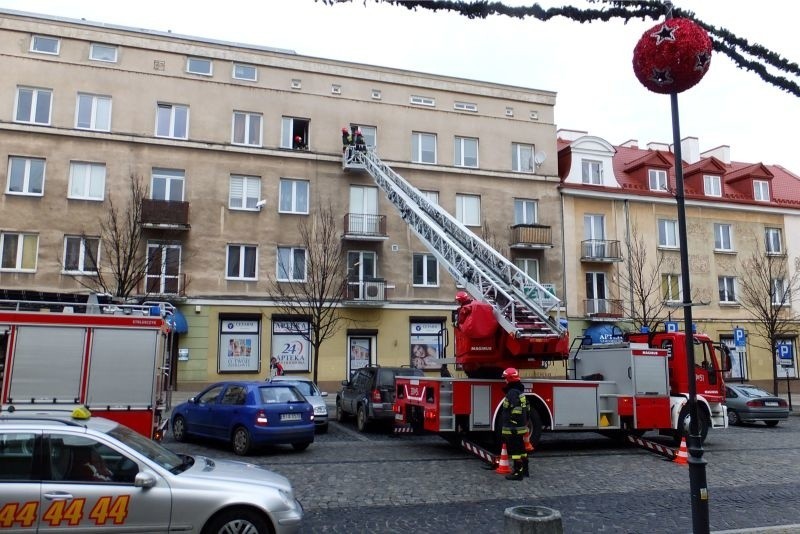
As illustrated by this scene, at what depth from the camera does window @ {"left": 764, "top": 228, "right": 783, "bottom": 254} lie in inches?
1430

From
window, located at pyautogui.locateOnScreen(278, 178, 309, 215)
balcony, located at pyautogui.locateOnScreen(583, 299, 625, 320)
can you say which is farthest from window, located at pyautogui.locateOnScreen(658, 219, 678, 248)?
window, located at pyautogui.locateOnScreen(278, 178, 309, 215)

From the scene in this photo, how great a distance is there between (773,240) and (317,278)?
2674 cm

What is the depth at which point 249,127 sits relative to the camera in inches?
1137

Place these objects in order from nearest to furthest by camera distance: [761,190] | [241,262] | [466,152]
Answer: [241,262], [466,152], [761,190]

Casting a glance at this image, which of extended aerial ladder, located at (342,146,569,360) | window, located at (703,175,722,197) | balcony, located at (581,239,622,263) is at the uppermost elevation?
window, located at (703,175,722,197)

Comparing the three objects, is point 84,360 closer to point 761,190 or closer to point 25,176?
point 25,176

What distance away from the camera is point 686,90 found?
609cm

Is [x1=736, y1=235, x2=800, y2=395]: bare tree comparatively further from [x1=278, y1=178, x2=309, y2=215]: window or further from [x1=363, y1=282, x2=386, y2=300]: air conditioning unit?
[x1=278, y1=178, x2=309, y2=215]: window

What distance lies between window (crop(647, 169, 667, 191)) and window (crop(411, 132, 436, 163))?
42.3ft

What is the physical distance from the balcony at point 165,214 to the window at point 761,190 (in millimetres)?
31470

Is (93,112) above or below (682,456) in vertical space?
above

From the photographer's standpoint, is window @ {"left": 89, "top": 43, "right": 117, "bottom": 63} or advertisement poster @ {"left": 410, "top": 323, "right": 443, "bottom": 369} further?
advertisement poster @ {"left": 410, "top": 323, "right": 443, "bottom": 369}

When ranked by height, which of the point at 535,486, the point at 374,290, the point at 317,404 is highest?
the point at 374,290

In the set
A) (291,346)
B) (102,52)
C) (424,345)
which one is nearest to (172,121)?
(102,52)
